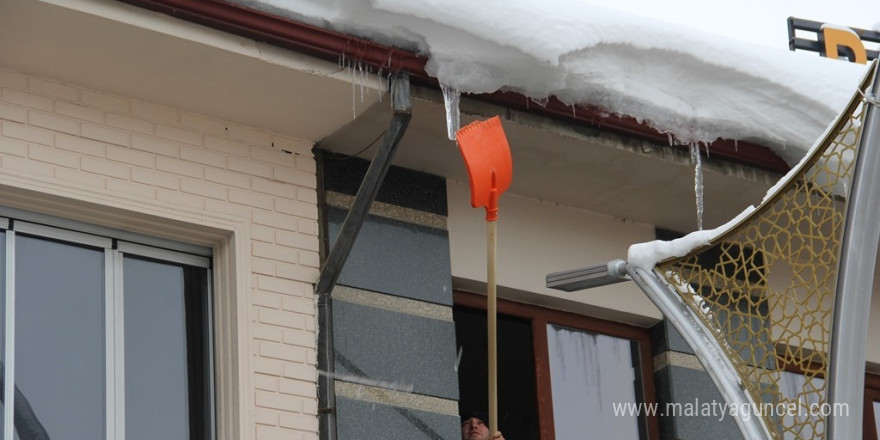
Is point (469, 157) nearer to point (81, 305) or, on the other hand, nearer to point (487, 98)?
point (487, 98)

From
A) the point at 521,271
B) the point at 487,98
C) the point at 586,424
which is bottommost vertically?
the point at 586,424

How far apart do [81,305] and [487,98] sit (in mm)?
2271

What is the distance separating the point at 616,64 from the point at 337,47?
1.58m

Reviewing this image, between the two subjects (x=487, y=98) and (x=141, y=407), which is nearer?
(x=141, y=407)

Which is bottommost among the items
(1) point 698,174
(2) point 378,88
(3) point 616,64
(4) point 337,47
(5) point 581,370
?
(5) point 581,370

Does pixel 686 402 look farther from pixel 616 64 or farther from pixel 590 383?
pixel 616 64

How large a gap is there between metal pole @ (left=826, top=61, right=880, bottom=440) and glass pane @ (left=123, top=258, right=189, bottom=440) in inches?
121

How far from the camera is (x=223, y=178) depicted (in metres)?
8.53

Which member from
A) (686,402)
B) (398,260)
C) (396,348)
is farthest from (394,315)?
(686,402)

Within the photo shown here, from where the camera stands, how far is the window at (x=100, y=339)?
7.71 metres

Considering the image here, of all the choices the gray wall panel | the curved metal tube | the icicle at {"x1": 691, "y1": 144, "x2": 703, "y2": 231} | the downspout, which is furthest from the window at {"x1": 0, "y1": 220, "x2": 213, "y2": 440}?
the icicle at {"x1": 691, "y1": 144, "x2": 703, "y2": 231}

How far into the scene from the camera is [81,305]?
7988 millimetres

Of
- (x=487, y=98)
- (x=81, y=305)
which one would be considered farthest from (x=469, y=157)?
(x=81, y=305)

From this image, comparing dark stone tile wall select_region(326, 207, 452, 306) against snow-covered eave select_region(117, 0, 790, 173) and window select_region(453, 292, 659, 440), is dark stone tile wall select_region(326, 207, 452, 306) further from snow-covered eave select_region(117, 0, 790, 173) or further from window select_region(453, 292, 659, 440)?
snow-covered eave select_region(117, 0, 790, 173)
